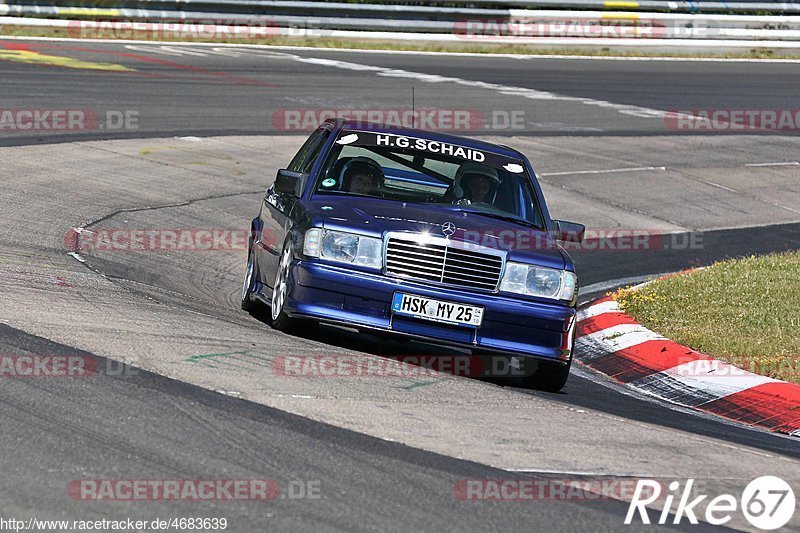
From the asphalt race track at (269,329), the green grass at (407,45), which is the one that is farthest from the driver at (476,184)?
the green grass at (407,45)

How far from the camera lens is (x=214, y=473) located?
511 cm

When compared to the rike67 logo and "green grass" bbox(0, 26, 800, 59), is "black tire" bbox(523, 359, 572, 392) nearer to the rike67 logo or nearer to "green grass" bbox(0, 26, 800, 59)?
the rike67 logo

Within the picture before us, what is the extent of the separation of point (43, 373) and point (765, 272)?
8120mm

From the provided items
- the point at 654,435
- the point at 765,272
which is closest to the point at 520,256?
the point at 654,435

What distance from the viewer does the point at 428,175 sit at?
9367 mm

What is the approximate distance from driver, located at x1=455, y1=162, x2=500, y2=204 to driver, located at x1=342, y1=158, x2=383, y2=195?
0.55 metres

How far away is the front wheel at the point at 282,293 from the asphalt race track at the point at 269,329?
222 millimetres

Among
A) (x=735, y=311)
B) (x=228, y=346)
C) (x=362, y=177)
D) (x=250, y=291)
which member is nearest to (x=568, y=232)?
(x=362, y=177)

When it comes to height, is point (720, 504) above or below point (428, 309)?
below

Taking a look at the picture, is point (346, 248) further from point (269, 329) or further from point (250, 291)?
point (250, 291)

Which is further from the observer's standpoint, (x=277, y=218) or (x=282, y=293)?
(x=277, y=218)

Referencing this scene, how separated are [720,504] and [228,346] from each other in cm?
297

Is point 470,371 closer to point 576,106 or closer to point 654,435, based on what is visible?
point 654,435

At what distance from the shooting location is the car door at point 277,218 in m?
8.87
